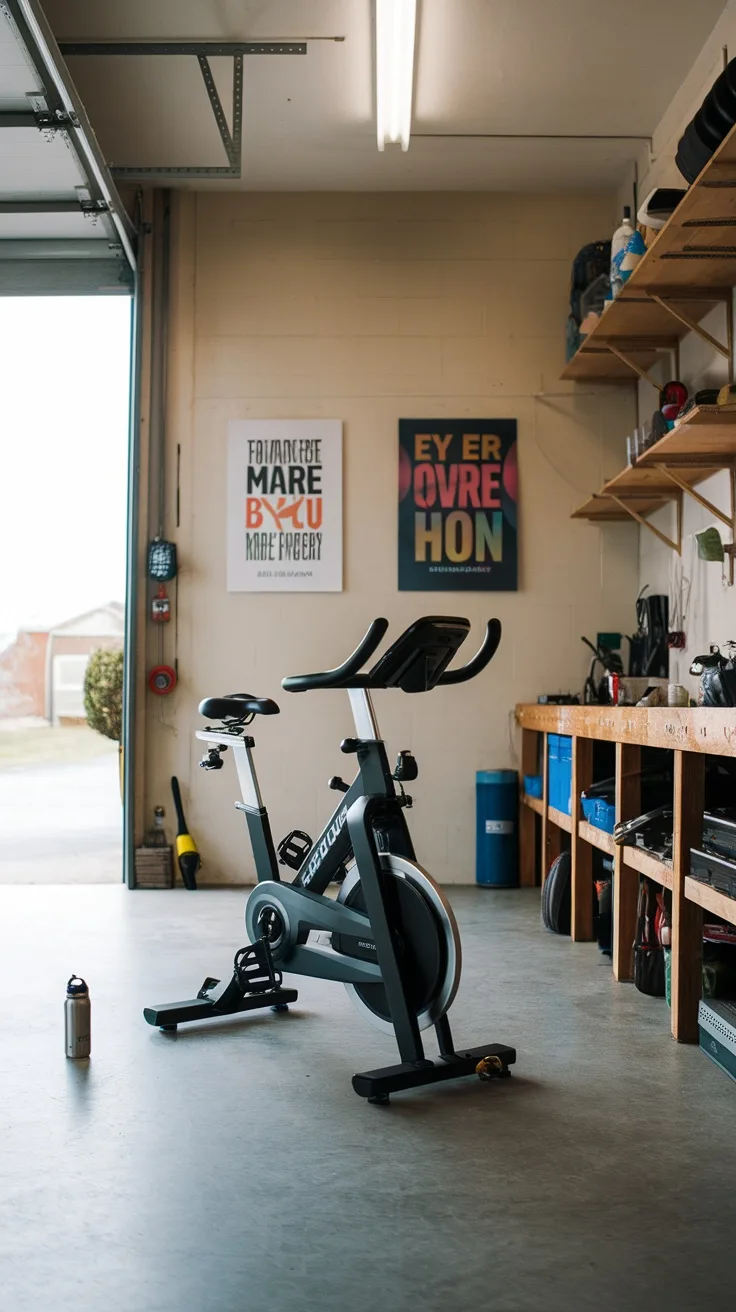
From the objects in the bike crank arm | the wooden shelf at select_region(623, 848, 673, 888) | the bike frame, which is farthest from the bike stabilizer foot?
the wooden shelf at select_region(623, 848, 673, 888)

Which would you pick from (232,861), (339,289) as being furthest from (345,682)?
(339,289)

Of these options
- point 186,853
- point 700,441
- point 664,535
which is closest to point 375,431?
point 664,535

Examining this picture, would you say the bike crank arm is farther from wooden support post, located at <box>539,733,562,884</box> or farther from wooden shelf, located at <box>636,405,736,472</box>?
wooden support post, located at <box>539,733,562,884</box>

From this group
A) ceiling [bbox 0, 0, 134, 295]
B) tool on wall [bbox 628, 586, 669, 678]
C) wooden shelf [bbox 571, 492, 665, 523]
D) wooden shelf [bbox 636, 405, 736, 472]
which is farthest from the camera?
wooden shelf [bbox 571, 492, 665, 523]

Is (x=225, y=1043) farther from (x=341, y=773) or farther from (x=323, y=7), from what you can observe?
(x=323, y=7)

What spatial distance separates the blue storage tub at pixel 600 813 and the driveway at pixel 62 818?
10.8ft

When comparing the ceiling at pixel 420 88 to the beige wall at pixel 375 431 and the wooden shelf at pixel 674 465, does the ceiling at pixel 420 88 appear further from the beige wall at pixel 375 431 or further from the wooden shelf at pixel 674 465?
the wooden shelf at pixel 674 465

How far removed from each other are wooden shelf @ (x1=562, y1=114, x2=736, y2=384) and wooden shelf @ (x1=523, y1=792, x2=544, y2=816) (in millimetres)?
2284

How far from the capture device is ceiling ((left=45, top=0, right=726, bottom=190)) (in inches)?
203

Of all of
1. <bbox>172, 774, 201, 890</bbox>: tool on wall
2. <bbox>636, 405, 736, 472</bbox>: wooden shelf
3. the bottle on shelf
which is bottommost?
<bbox>172, 774, 201, 890</bbox>: tool on wall

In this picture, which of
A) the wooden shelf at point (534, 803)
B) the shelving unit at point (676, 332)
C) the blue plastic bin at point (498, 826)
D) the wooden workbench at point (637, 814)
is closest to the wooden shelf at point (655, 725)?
the wooden workbench at point (637, 814)

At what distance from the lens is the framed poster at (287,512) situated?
686 cm

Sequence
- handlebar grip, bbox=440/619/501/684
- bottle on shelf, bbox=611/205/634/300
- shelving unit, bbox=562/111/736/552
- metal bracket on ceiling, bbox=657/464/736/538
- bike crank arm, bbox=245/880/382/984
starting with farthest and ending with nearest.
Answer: bottle on shelf, bbox=611/205/634/300
metal bracket on ceiling, bbox=657/464/736/538
shelving unit, bbox=562/111/736/552
bike crank arm, bbox=245/880/382/984
handlebar grip, bbox=440/619/501/684

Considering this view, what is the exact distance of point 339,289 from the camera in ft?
22.7
